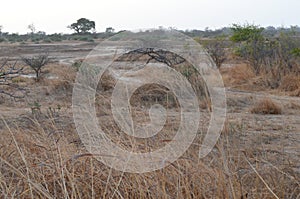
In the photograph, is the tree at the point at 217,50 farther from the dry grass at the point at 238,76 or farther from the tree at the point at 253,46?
the dry grass at the point at 238,76

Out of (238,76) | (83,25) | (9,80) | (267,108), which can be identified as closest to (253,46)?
(238,76)

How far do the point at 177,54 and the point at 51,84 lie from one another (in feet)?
10.0

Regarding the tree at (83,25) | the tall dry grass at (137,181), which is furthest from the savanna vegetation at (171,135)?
the tree at (83,25)

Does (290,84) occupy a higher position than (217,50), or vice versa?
(217,50)

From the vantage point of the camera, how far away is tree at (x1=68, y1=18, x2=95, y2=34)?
5403 centimetres

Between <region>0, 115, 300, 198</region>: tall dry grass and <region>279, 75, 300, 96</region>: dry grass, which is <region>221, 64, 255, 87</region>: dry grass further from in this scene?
<region>0, 115, 300, 198</region>: tall dry grass

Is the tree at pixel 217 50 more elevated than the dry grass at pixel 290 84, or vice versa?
the tree at pixel 217 50

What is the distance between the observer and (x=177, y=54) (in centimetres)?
960

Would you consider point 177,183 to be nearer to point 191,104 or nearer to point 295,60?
point 191,104

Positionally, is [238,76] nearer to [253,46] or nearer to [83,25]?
[253,46]

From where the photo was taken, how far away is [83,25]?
178 feet

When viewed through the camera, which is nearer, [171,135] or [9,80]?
[171,135]

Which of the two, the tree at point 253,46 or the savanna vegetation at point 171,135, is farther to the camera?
the tree at point 253,46

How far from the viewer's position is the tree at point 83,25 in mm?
54031
